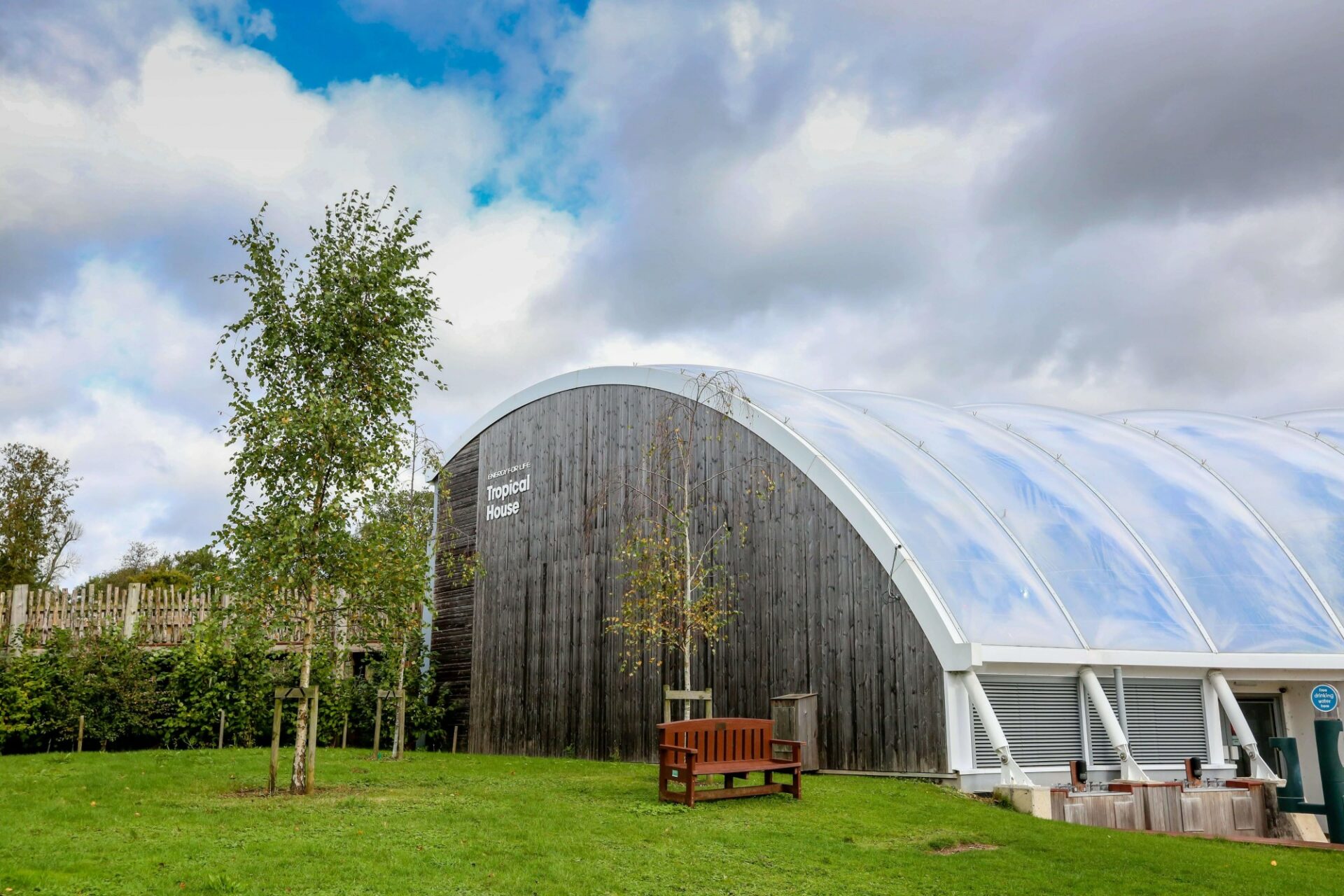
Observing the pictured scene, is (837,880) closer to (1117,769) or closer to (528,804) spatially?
(528,804)

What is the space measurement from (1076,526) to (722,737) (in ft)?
25.9

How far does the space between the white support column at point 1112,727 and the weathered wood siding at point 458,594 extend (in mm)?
13142

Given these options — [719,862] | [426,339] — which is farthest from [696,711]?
[719,862]

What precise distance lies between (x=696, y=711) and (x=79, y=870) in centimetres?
1126

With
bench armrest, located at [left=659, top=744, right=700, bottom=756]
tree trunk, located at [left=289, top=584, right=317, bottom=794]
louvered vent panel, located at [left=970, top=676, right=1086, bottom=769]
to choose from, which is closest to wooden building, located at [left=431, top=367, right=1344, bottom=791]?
louvered vent panel, located at [left=970, top=676, right=1086, bottom=769]

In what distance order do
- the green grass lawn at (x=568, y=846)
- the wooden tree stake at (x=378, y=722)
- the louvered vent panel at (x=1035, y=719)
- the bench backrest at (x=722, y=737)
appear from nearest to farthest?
the green grass lawn at (x=568, y=846) → the bench backrest at (x=722, y=737) → the louvered vent panel at (x=1035, y=719) → the wooden tree stake at (x=378, y=722)

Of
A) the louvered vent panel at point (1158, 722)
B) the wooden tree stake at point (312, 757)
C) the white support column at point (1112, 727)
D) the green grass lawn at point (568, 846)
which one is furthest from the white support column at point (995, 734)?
the wooden tree stake at point (312, 757)

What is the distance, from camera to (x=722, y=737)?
11.1 m

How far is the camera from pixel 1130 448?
64.4 ft

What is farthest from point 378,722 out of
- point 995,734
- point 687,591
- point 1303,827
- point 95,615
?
point 1303,827

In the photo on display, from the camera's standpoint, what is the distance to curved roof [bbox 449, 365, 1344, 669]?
14.2 metres

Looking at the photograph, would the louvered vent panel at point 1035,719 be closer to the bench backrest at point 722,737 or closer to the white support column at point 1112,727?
the white support column at point 1112,727

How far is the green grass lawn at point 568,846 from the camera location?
7047mm

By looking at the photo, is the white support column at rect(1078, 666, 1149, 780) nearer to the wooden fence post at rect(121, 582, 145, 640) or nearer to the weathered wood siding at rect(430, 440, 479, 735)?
the weathered wood siding at rect(430, 440, 479, 735)
